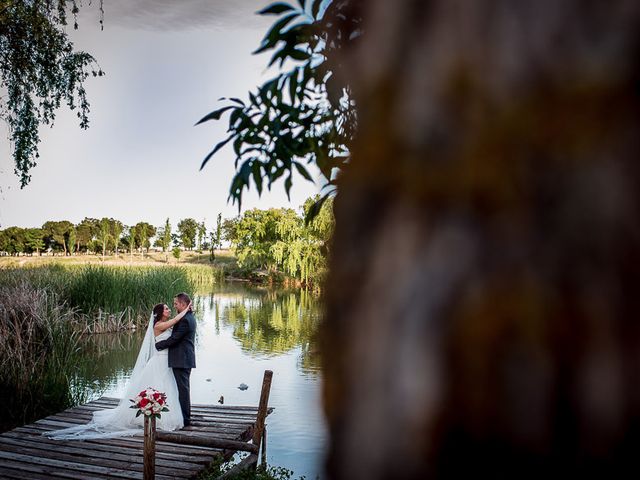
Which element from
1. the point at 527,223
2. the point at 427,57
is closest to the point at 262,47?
the point at 427,57

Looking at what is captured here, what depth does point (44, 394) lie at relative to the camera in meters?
9.54

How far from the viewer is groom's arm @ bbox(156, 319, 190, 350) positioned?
7.67 meters

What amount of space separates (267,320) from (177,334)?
17.6m

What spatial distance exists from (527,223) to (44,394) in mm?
10472

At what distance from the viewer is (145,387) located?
25.3ft

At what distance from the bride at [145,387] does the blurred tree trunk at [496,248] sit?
7.44 m

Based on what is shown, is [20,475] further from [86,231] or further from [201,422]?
[86,231]

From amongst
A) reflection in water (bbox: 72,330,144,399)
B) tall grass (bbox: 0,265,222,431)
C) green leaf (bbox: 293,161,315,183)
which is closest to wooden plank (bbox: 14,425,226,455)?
tall grass (bbox: 0,265,222,431)

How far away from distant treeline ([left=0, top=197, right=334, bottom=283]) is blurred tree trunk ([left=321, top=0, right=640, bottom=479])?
41018mm

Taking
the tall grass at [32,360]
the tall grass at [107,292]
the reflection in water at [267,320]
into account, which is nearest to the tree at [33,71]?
the tall grass at [32,360]

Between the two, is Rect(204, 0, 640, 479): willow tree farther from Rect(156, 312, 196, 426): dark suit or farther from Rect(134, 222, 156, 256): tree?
Rect(134, 222, 156, 256): tree

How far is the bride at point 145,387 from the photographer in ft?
25.3

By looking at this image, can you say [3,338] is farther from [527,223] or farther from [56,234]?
[56,234]

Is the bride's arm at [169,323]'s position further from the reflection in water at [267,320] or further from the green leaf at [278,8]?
the green leaf at [278,8]
